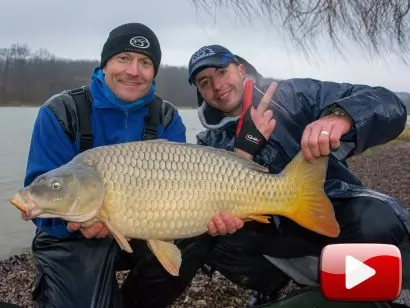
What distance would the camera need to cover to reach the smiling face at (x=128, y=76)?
7.77 feet

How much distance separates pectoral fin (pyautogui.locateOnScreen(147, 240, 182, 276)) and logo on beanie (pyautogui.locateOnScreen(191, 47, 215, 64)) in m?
0.96

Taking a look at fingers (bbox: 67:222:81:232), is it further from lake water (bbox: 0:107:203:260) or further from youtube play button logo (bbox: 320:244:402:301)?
lake water (bbox: 0:107:203:260)

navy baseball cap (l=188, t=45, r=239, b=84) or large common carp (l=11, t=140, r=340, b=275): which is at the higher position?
navy baseball cap (l=188, t=45, r=239, b=84)

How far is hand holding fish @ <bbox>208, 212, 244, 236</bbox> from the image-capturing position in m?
1.96

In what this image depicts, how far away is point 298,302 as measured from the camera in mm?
1733

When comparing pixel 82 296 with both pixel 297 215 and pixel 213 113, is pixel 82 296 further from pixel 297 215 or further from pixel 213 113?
pixel 213 113

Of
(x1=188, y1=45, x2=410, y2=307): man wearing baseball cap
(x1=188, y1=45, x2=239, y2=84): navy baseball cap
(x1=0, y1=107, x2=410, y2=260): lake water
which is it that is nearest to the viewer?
(x1=188, y1=45, x2=410, y2=307): man wearing baseball cap

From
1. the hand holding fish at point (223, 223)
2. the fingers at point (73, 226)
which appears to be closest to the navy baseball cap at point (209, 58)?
the hand holding fish at point (223, 223)

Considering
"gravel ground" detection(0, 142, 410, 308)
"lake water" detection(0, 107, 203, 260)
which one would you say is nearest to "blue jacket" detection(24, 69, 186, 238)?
"gravel ground" detection(0, 142, 410, 308)

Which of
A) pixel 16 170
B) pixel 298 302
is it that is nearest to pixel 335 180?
pixel 298 302

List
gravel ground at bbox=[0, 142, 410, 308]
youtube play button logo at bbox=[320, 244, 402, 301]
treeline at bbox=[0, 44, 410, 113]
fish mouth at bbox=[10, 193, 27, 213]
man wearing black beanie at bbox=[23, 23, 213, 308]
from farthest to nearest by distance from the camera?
treeline at bbox=[0, 44, 410, 113] < gravel ground at bbox=[0, 142, 410, 308] < man wearing black beanie at bbox=[23, 23, 213, 308] < fish mouth at bbox=[10, 193, 27, 213] < youtube play button logo at bbox=[320, 244, 402, 301]

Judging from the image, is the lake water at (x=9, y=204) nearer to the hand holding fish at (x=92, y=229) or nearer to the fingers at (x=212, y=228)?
the hand holding fish at (x=92, y=229)

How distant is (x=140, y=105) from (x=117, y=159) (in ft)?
1.96

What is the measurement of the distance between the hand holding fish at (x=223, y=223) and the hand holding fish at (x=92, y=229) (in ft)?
1.30
